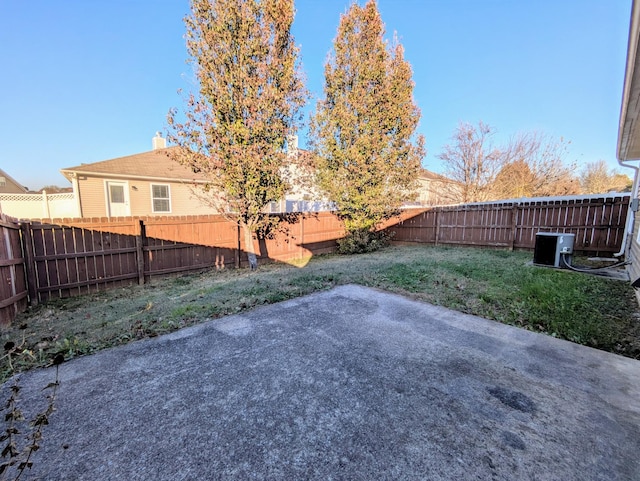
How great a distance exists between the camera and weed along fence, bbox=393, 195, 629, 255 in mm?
7930

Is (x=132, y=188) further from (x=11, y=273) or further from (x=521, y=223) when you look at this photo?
(x=521, y=223)

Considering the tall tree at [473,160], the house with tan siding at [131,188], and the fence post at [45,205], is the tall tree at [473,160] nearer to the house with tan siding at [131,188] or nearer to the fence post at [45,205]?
the house with tan siding at [131,188]

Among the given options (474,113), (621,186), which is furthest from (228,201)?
(621,186)

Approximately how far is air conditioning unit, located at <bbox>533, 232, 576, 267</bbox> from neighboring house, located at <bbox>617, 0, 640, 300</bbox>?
→ 104cm

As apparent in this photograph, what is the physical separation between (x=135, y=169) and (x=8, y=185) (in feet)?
54.2

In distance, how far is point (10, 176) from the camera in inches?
763

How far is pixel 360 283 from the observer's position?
5.47 m

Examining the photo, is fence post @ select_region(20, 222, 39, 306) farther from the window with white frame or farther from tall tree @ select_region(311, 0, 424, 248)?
tall tree @ select_region(311, 0, 424, 248)

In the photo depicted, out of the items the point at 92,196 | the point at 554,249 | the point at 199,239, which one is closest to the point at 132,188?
the point at 92,196

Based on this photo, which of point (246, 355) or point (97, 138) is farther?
point (97, 138)

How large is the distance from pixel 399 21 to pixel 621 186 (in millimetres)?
18730

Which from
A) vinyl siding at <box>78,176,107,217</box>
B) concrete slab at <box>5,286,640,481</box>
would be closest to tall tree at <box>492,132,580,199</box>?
concrete slab at <box>5,286,640,481</box>

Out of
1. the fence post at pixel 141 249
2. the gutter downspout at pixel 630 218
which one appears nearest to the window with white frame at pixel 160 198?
the fence post at pixel 141 249

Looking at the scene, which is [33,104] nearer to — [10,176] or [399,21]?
[10,176]
